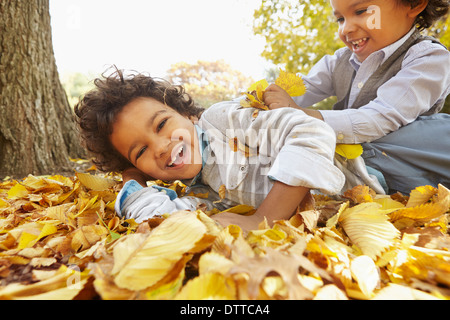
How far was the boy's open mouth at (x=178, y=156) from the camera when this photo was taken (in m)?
1.42

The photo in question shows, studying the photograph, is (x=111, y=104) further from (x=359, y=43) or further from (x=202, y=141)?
(x=359, y=43)

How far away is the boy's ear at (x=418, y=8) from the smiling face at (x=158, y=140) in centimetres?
126

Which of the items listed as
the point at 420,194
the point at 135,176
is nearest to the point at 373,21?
the point at 420,194

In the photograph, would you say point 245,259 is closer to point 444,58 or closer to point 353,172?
point 353,172

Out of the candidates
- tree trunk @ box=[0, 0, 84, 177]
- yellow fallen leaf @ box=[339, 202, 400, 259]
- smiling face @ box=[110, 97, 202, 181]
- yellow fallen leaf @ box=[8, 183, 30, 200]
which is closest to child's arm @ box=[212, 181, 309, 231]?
yellow fallen leaf @ box=[339, 202, 400, 259]

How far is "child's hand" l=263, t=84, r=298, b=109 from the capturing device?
1462mm

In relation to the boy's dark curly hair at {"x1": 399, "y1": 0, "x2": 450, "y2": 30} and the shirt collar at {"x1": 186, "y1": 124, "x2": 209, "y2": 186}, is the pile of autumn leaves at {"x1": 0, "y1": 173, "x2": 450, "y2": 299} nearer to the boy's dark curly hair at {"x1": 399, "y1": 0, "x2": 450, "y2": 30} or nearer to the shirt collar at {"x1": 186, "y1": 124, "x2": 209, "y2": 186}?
the shirt collar at {"x1": 186, "y1": 124, "x2": 209, "y2": 186}

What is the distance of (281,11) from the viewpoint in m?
5.64

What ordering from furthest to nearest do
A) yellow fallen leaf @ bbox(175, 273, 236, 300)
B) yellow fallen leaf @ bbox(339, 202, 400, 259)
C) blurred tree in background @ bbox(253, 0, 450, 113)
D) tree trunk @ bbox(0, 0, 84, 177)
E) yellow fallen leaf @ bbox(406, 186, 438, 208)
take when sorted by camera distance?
blurred tree in background @ bbox(253, 0, 450, 113) → tree trunk @ bbox(0, 0, 84, 177) → yellow fallen leaf @ bbox(406, 186, 438, 208) → yellow fallen leaf @ bbox(339, 202, 400, 259) → yellow fallen leaf @ bbox(175, 273, 236, 300)

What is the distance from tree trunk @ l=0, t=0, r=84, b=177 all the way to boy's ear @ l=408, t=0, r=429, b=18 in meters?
2.73

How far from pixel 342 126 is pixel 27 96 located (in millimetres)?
2518

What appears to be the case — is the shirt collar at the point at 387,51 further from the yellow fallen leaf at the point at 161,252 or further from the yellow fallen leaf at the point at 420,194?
the yellow fallen leaf at the point at 161,252

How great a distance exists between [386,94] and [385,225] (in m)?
0.82
